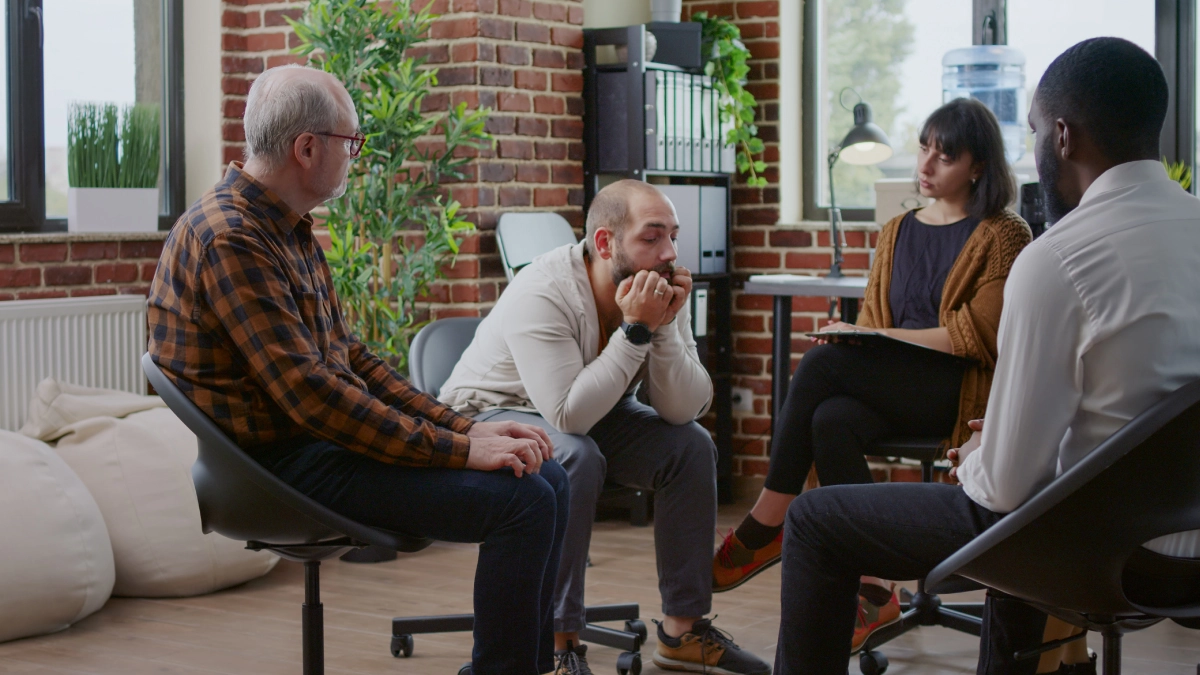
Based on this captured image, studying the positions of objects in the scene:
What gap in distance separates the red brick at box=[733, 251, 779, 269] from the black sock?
199cm

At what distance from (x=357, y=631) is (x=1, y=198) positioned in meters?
1.84

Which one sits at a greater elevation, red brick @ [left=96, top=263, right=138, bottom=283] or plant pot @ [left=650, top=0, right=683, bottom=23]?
plant pot @ [left=650, top=0, right=683, bottom=23]

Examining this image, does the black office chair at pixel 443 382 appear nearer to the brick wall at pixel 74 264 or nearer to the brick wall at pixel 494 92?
the brick wall at pixel 494 92

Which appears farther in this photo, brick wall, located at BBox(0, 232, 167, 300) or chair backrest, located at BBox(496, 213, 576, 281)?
chair backrest, located at BBox(496, 213, 576, 281)

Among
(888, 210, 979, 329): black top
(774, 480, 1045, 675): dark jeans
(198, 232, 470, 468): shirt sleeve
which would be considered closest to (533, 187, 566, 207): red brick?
(888, 210, 979, 329): black top

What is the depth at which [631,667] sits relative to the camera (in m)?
2.78

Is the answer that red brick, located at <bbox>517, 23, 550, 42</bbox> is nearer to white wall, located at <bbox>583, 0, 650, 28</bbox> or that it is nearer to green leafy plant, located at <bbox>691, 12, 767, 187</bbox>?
white wall, located at <bbox>583, 0, 650, 28</bbox>

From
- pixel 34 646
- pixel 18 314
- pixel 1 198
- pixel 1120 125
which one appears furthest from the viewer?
pixel 1 198

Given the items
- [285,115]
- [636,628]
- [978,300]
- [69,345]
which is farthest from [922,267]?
[69,345]

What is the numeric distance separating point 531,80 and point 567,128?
220mm

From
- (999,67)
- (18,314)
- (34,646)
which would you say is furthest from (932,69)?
(34,646)

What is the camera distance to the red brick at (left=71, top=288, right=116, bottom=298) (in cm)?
405

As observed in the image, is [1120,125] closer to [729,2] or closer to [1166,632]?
[1166,632]

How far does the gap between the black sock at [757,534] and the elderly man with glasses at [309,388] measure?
0.82 meters
